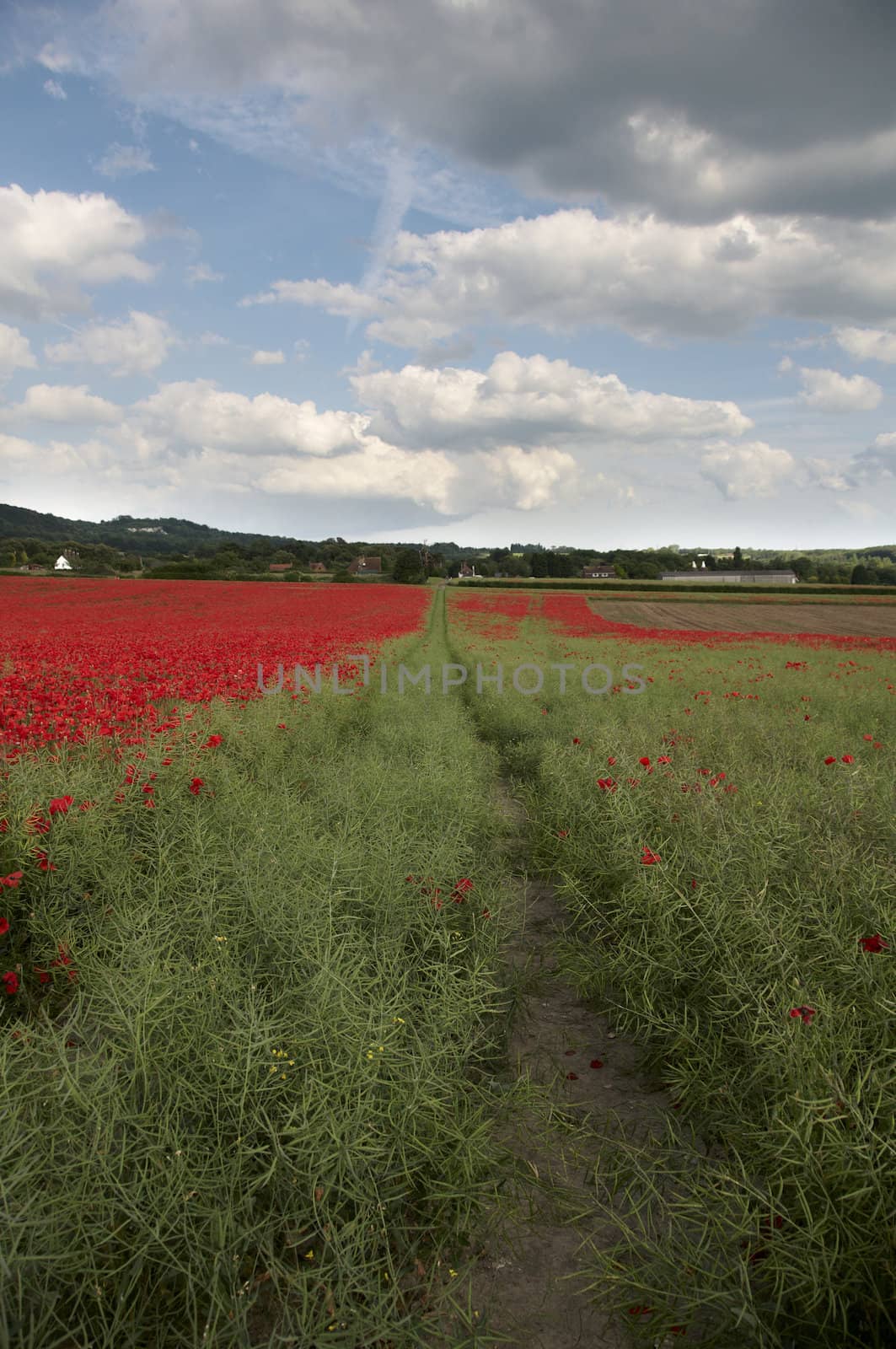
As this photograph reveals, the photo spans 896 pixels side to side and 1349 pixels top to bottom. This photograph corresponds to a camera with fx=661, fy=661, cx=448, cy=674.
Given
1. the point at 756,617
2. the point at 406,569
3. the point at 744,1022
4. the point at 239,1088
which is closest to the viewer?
the point at 239,1088

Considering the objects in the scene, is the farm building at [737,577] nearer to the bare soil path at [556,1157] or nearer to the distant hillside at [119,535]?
the distant hillside at [119,535]

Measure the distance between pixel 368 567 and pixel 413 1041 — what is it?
93.9 metres

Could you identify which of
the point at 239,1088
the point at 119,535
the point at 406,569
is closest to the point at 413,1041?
the point at 239,1088

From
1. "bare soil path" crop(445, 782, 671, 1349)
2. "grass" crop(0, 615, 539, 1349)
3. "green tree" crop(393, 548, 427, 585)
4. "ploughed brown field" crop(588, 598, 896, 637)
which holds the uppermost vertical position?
"green tree" crop(393, 548, 427, 585)

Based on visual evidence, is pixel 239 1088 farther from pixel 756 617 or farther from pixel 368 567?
pixel 368 567

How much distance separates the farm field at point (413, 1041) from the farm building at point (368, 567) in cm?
8443

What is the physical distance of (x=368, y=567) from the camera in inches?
3725

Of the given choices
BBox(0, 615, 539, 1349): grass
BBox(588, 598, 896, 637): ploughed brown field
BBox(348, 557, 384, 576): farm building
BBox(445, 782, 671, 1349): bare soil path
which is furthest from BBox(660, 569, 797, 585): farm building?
BBox(0, 615, 539, 1349): grass

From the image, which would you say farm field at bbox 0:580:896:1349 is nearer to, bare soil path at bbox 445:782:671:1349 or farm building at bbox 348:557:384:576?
bare soil path at bbox 445:782:671:1349

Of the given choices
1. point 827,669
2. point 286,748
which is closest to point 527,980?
point 286,748

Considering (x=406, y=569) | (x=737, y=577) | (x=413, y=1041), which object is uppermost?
(x=737, y=577)

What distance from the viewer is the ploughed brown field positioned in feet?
115

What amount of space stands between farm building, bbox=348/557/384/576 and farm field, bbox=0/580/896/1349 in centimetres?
8443

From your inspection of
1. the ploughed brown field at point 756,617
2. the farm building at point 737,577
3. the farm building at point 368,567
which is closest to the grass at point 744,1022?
the ploughed brown field at point 756,617
